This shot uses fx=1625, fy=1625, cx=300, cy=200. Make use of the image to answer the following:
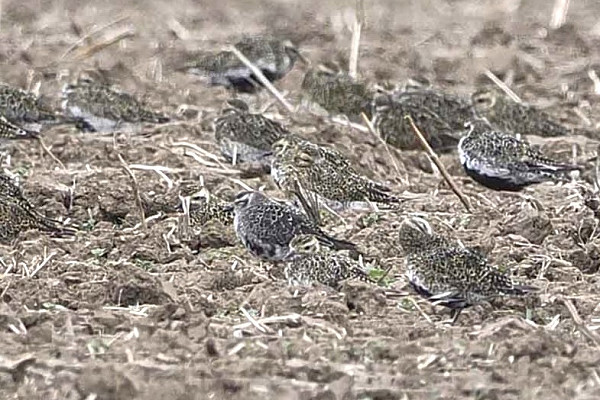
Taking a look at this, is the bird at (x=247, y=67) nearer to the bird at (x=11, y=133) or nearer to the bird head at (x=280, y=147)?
the bird at (x=11, y=133)

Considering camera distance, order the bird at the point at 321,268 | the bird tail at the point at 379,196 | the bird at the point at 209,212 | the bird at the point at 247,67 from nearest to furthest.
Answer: the bird at the point at 321,268 → the bird at the point at 209,212 → the bird tail at the point at 379,196 → the bird at the point at 247,67

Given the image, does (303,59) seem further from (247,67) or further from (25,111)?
(25,111)

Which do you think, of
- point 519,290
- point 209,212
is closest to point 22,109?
point 209,212

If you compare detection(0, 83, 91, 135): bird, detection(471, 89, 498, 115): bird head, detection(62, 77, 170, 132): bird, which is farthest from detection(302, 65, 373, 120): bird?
detection(0, 83, 91, 135): bird

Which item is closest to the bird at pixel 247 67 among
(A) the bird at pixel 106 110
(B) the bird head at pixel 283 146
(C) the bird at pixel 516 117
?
(A) the bird at pixel 106 110

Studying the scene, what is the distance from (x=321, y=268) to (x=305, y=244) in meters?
0.44

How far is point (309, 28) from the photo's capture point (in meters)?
18.4

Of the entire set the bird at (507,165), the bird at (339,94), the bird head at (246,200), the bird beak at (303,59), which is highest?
the bird head at (246,200)

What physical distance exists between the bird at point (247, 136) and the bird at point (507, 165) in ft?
4.99

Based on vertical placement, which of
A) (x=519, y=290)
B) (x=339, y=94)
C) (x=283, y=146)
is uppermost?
(x=519, y=290)

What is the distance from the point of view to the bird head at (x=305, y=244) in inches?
352

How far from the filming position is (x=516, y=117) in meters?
13.1

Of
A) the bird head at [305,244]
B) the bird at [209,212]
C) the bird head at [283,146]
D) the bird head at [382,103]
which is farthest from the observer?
the bird head at [382,103]

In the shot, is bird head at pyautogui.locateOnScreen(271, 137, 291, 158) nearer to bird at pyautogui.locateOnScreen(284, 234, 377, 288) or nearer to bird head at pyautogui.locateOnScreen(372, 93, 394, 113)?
bird at pyautogui.locateOnScreen(284, 234, 377, 288)
